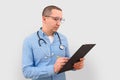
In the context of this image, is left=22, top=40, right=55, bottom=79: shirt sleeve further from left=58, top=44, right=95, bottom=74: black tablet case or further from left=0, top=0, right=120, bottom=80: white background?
left=0, top=0, right=120, bottom=80: white background

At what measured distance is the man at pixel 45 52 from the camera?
1.75m

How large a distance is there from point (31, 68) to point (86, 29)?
676 mm

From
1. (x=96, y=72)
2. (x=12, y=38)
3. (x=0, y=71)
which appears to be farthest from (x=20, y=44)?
(x=96, y=72)

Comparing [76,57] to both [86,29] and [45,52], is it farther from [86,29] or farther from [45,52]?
[86,29]

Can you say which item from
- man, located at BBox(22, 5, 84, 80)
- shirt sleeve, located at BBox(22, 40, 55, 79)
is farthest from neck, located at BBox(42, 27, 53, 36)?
shirt sleeve, located at BBox(22, 40, 55, 79)

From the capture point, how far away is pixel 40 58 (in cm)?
181

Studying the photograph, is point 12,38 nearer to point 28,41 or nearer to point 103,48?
point 28,41

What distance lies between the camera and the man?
5.73ft

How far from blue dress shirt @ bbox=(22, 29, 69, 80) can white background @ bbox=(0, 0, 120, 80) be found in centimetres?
26

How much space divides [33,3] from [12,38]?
0.33 metres

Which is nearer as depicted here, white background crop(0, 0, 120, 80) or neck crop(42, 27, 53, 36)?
neck crop(42, 27, 53, 36)

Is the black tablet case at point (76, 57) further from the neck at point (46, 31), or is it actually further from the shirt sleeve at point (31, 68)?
the neck at point (46, 31)

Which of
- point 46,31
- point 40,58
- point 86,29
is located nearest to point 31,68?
point 40,58

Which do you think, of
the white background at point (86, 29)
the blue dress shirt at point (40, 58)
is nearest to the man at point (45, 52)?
the blue dress shirt at point (40, 58)
